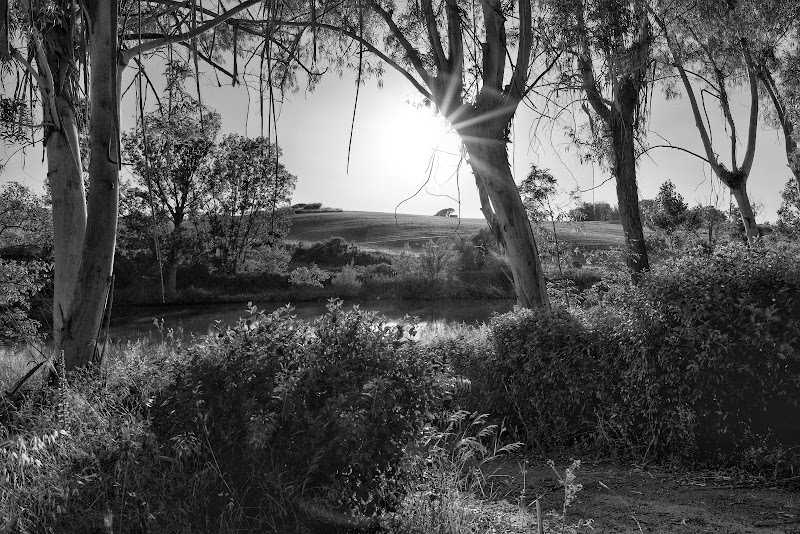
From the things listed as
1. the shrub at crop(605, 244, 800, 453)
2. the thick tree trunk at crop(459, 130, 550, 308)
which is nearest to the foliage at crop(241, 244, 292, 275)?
the thick tree trunk at crop(459, 130, 550, 308)

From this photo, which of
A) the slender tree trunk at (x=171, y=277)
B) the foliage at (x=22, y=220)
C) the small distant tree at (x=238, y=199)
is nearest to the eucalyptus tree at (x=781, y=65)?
the foliage at (x=22, y=220)

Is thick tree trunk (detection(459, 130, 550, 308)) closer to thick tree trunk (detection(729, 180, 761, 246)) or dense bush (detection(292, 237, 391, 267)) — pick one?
thick tree trunk (detection(729, 180, 761, 246))

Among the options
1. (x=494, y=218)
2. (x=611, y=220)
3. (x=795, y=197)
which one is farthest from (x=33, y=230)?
(x=611, y=220)

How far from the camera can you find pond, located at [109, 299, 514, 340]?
80.7 ft

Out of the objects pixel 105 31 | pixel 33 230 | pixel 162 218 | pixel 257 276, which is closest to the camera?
pixel 105 31

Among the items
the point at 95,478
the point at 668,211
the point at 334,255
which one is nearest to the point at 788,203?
the point at 668,211

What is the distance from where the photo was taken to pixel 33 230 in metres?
18.3

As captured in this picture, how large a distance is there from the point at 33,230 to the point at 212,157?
17.5 meters

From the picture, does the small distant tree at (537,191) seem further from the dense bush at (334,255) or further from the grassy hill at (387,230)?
the grassy hill at (387,230)

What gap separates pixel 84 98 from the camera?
4.46 meters

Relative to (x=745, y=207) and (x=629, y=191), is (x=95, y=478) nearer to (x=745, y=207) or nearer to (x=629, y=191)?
(x=629, y=191)

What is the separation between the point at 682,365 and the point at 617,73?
857 centimetres

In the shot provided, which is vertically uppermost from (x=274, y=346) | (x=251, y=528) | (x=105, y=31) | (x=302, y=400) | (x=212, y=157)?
(x=212, y=157)

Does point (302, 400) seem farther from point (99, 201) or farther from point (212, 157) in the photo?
point (212, 157)
